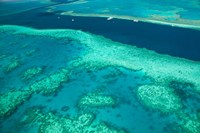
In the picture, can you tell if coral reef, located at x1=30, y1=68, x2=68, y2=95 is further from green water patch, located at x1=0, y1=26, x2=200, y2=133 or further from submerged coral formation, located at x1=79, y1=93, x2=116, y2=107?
submerged coral formation, located at x1=79, y1=93, x2=116, y2=107

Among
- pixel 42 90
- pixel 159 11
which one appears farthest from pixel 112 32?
pixel 42 90

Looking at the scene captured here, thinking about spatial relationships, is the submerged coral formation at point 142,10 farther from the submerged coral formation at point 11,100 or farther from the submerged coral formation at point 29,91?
the submerged coral formation at point 11,100

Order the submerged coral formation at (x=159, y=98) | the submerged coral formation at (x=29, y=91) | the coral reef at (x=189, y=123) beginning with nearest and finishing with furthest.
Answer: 1. the coral reef at (x=189, y=123)
2. the submerged coral formation at (x=159, y=98)
3. the submerged coral formation at (x=29, y=91)

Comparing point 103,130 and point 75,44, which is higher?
point 75,44

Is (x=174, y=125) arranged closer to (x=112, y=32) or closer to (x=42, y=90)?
(x=42, y=90)

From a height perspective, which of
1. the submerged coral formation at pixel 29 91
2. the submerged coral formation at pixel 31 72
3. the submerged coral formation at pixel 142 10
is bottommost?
the submerged coral formation at pixel 29 91

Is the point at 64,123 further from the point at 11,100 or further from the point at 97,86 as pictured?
the point at 11,100

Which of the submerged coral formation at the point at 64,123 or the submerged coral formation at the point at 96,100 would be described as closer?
the submerged coral formation at the point at 64,123

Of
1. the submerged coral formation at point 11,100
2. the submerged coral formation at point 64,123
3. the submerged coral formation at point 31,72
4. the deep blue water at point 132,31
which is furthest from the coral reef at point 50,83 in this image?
the deep blue water at point 132,31
